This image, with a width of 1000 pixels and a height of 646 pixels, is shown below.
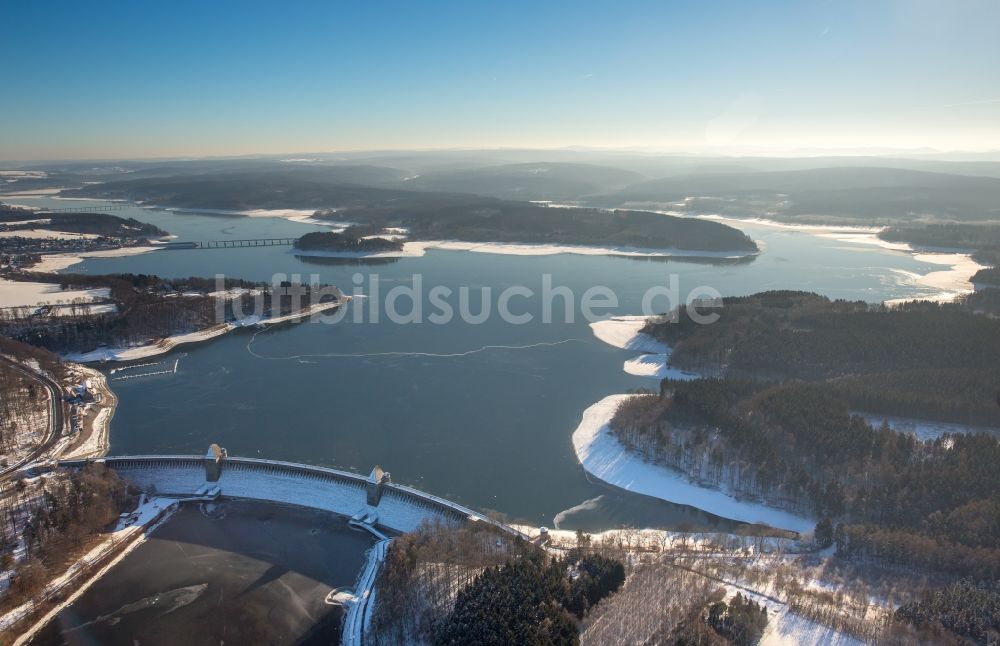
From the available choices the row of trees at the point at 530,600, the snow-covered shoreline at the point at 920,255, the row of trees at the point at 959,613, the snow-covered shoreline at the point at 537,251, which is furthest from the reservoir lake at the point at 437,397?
the snow-covered shoreline at the point at 537,251

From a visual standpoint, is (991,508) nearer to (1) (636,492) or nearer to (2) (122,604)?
(1) (636,492)

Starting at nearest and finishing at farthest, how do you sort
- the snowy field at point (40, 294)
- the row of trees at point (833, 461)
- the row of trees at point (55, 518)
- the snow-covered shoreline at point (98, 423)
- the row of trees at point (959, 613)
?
1. the row of trees at point (959, 613)
2. the row of trees at point (55, 518)
3. the row of trees at point (833, 461)
4. the snow-covered shoreline at point (98, 423)
5. the snowy field at point (40, 294)

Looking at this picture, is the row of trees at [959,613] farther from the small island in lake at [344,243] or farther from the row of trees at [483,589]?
the small island in lake at [344,243]

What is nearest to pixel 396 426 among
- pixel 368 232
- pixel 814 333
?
pixel 814 333

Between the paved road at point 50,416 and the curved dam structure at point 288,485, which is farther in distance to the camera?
the paved road at point 50,416

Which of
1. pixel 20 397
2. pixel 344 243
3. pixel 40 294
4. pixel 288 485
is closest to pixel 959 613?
pixel 288 485

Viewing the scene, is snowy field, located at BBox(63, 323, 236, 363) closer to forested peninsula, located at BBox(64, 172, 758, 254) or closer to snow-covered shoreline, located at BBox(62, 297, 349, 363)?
snow-covered shoreline, located at BBox(62, 297, 349, 363)
